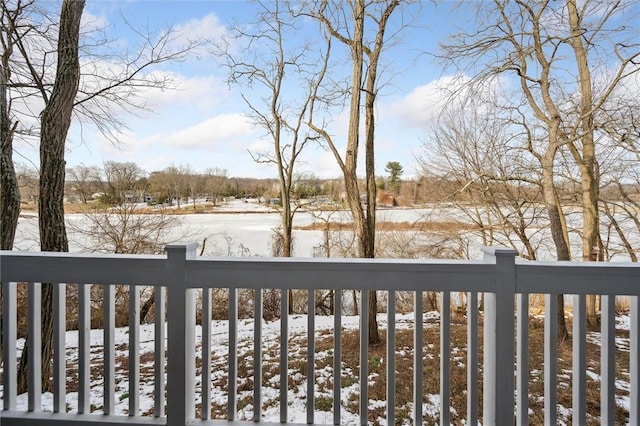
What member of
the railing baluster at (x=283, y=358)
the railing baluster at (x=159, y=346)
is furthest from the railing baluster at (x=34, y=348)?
the railing baluster at (x=283, y=358)

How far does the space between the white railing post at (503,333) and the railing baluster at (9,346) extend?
85.4 inches

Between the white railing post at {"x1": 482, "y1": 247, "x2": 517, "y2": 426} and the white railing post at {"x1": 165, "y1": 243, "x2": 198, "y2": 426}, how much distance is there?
131cm

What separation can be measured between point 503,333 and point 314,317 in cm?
79

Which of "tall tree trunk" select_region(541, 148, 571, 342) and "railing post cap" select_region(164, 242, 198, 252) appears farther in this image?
"tall tree trunk" select_region(541, 148, 571, 342)

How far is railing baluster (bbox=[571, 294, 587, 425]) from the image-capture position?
1.48 metres

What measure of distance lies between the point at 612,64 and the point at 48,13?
6483 millimetres

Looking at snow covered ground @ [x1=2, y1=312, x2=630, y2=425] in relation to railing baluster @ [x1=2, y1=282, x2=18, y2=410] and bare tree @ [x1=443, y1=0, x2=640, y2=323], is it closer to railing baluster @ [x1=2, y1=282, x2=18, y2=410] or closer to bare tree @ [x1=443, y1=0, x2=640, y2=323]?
railing baluster @ [x1=2, y1=282, x2=18, y2=410]

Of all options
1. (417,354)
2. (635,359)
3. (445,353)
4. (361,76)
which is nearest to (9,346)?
(417,354)

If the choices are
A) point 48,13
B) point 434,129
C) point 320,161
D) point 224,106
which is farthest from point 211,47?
point 434,129

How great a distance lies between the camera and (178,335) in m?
1.56

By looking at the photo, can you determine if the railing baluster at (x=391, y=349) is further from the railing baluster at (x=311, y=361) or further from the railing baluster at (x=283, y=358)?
the railing baluster at (x=283, y=358)

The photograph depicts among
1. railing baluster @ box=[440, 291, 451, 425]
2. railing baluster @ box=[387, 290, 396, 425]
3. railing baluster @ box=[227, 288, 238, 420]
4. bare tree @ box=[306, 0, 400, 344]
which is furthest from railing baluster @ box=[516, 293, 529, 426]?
bare tree @ box=[306, 0, 400, 344]

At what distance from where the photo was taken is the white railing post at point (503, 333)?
146cm

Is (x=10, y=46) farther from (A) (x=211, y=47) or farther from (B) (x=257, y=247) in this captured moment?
(B) (x=257, y=247)
